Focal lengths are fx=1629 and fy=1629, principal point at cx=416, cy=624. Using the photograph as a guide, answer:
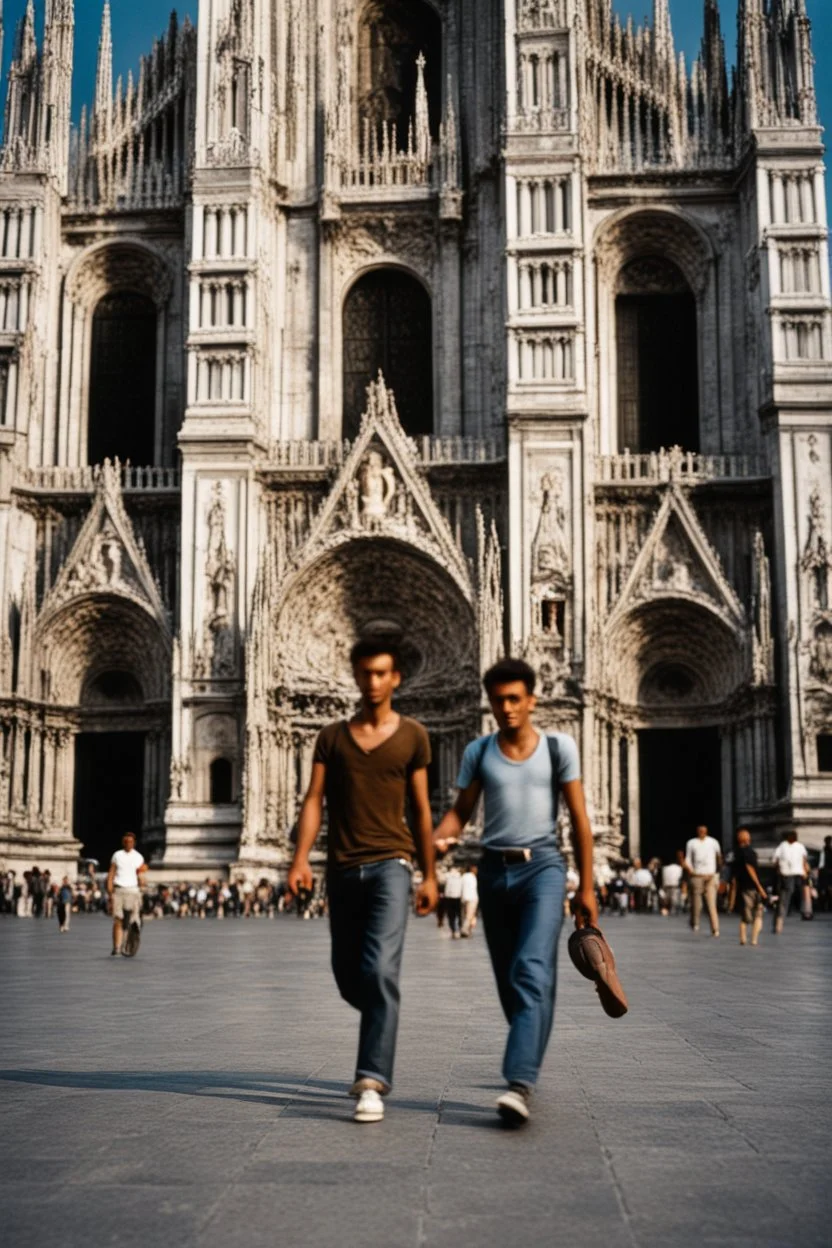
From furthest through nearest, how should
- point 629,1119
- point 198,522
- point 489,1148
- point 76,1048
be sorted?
point 198,522, point 76,1048, point 629,1119, point 489,1148

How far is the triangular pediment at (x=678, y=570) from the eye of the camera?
98.7 feet

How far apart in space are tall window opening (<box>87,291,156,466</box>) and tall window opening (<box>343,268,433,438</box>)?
4.23 m

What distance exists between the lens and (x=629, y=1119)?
17.6 feet

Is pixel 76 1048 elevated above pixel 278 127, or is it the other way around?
pixel 278 127

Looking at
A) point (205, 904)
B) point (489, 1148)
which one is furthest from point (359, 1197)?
point (205, 904)

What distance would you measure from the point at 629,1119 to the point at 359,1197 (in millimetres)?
1478

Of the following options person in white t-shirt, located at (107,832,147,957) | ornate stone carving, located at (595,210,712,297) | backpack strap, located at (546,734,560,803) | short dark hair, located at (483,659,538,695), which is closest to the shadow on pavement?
backpack strap, located at (546,734,560,803)

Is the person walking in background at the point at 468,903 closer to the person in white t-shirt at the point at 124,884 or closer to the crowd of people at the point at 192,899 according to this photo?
the person in white t-shirt at the point at 124,884

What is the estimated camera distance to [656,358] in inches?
1305

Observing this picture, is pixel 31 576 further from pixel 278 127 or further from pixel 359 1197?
pixel 359 1197

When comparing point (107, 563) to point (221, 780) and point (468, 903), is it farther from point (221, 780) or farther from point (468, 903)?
point (468, 903)

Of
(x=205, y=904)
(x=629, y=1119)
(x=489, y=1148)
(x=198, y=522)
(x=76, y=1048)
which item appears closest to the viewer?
(x=489, y=1148)

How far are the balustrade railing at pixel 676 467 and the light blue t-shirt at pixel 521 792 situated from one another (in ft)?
82.9

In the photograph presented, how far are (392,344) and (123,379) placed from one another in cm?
571
